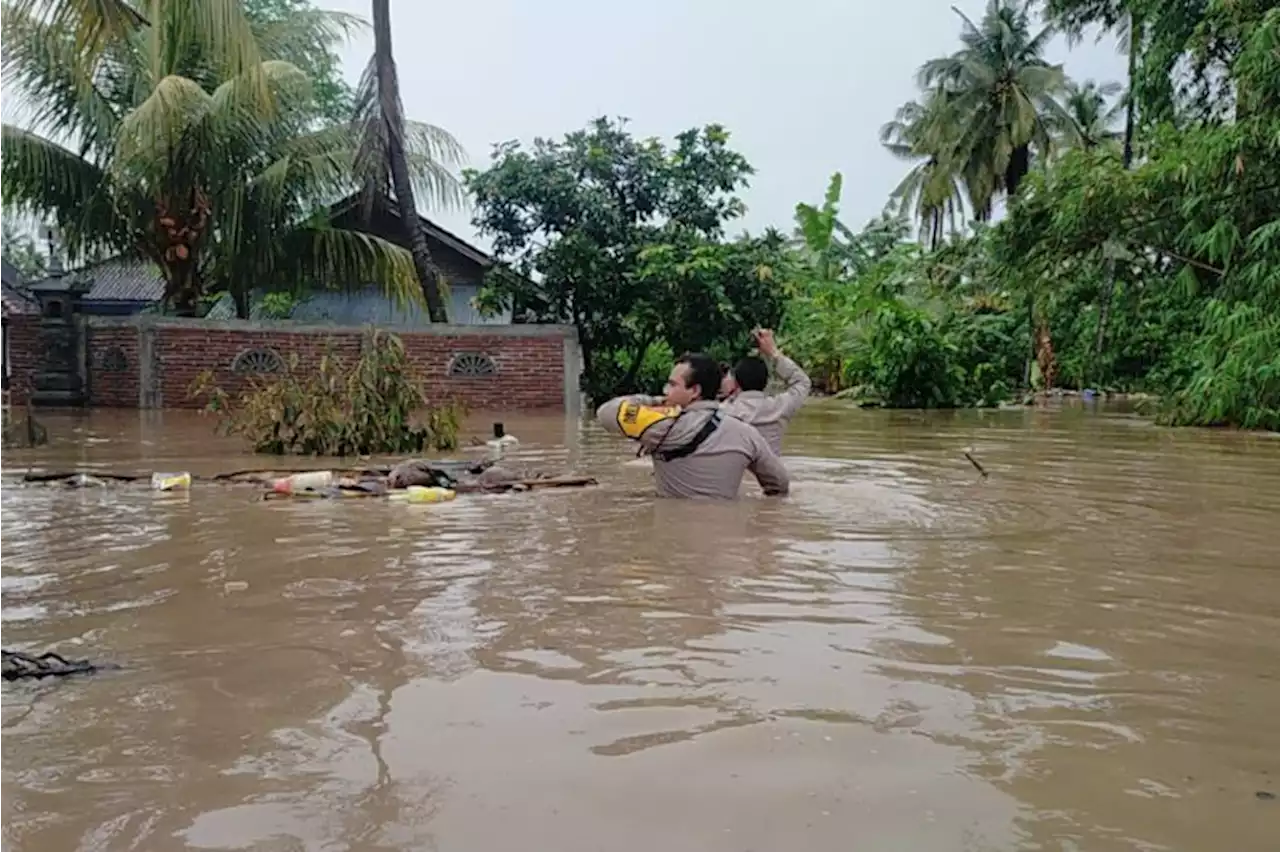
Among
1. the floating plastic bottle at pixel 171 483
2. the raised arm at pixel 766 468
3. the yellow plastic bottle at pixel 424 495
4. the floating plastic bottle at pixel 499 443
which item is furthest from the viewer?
the floating plastic bottle at pixel 499 443

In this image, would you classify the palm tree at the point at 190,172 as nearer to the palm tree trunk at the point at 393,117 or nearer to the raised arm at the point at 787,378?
the palm tree trunk at the point at 393,117

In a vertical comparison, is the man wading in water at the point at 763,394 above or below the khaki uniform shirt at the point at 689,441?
above

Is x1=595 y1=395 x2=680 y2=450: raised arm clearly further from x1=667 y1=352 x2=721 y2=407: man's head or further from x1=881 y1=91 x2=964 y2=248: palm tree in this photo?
x1=881 y1=91 x2=964 y2=248: palm tree

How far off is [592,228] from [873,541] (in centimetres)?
1750

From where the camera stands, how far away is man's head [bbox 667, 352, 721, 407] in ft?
23.2

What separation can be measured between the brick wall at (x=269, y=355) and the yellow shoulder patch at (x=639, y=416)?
12360 millimetres

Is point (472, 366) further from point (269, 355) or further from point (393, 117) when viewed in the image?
point (393, 117)

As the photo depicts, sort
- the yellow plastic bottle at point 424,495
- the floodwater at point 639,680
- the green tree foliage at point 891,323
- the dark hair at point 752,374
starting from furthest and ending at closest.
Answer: the green tree foliage at point 891,323 < the dark hair at point 752,374 < the yellow plastic bottle at point 424,495 < the floodwater at point 639,680

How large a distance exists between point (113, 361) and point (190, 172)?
10.8 ft

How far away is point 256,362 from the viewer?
19.6 meters

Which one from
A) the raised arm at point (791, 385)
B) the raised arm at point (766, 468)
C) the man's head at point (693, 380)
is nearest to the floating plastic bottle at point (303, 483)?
the man's head at point (693, 380)

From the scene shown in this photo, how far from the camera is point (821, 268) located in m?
34.6

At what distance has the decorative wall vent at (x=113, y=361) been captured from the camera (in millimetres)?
19531

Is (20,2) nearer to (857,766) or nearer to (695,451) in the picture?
(695,451)
